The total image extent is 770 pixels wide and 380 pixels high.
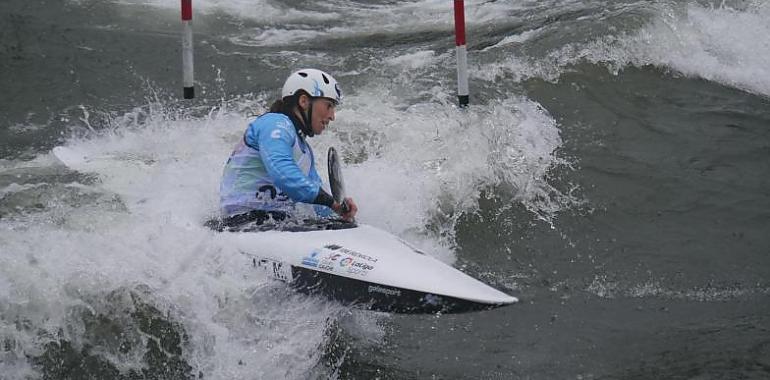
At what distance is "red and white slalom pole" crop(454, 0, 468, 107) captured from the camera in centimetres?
772

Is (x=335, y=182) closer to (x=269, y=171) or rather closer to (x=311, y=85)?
(x=269, y=171)

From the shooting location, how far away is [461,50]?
7848 millimetres

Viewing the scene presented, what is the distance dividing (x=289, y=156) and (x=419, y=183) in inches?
83.2

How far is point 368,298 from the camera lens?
17.0 ft

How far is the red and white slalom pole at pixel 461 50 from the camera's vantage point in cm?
772

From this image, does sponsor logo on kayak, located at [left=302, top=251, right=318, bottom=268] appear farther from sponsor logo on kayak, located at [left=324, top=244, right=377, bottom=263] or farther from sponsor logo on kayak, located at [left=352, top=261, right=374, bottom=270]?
sponsor logo on kayak, located at [left=352, top=261, right=374, bottom=270]

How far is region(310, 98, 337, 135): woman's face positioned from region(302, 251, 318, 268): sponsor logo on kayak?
919 millimetres

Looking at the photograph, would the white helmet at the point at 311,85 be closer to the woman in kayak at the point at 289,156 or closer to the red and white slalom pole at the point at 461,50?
the woman in kayak at the point at 289,156

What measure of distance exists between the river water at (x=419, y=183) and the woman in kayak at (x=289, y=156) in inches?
13.3

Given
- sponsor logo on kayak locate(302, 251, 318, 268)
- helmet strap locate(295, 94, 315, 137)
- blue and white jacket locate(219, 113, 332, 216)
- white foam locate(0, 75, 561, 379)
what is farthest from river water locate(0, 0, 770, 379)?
helmet strap locate(295, 94, 315, 137)

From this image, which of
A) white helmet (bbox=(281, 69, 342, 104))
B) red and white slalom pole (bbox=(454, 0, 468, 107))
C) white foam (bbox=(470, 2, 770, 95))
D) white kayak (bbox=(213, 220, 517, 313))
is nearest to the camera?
white kayak (bbox=(213, 220, 517, 313))

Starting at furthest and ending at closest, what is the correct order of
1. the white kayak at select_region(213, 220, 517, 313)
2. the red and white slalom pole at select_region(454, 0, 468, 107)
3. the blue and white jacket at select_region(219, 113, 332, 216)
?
the red and white slalom pole at select_region(454, 0, 468, 107), the blue and white jacket at select_region(219, 113, 332, 216), the white kayak at select_region(213, 220, 517, 313)

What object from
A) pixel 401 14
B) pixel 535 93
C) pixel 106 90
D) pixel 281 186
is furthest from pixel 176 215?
pixel 401 14

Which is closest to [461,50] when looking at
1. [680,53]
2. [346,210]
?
[346,210]
